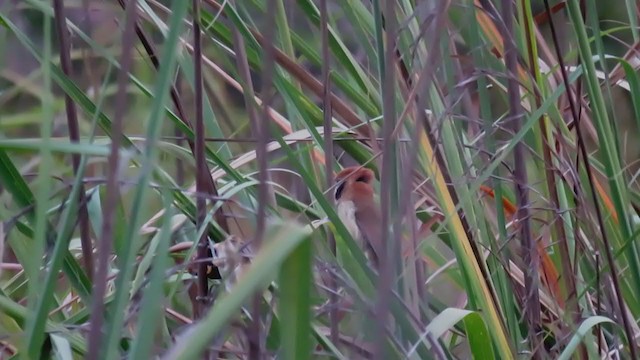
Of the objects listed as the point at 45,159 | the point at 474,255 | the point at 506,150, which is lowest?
the point at 474,255

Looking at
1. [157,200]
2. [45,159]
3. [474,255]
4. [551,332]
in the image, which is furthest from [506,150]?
[157,200]

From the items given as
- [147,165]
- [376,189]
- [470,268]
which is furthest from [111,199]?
[376,189]

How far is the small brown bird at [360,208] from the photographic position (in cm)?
97

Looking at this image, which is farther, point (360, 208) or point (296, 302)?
point (360, 208)

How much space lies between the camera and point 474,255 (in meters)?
0.87

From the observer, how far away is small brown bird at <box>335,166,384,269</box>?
38.3 inches

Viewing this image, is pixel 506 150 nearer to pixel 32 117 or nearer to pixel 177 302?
pixel 177 302

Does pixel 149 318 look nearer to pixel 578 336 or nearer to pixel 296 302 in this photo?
pixel 296 302

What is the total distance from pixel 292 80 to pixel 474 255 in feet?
1.12

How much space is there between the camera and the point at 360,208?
1.05m

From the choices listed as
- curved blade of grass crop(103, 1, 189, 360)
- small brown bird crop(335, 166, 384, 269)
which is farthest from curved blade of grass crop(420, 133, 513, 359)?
curved blade of grass crop(103, 1, 189, 360)

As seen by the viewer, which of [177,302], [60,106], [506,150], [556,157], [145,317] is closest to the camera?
[145,317]

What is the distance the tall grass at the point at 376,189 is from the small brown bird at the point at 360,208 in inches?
1.1

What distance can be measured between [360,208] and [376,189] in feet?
0.36
